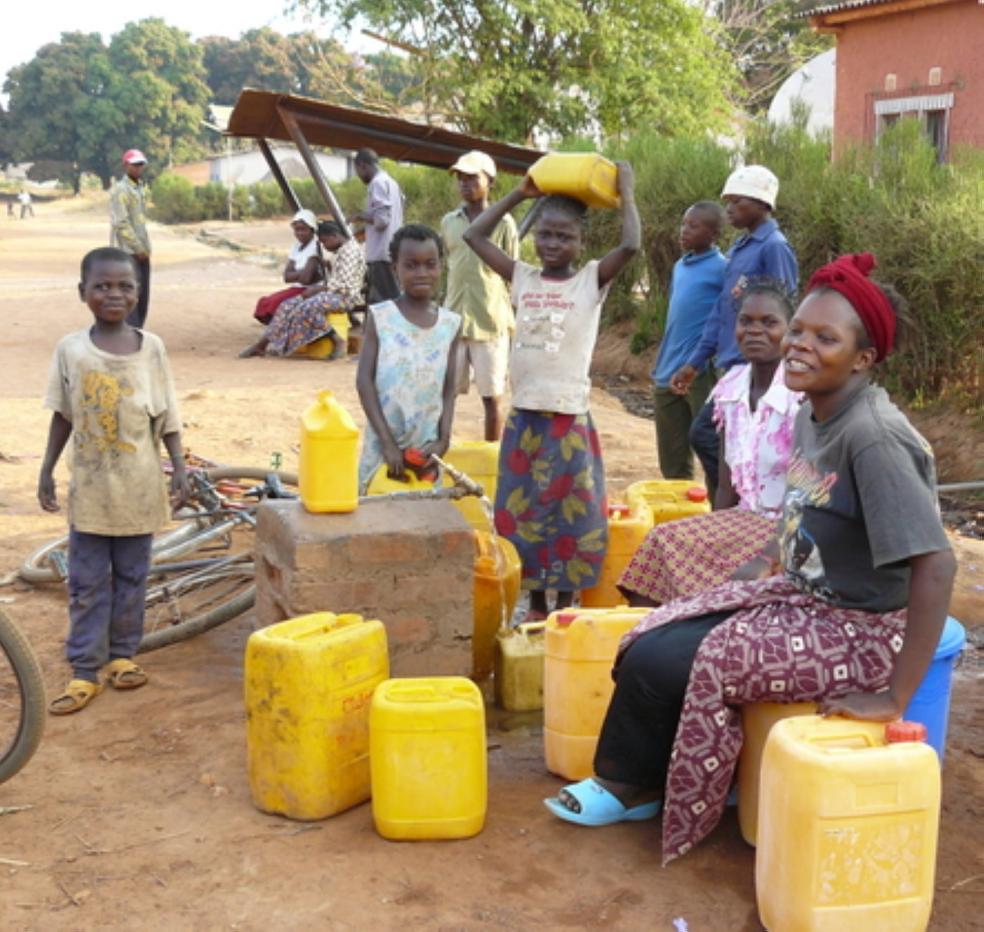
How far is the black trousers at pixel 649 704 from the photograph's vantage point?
10.5ft

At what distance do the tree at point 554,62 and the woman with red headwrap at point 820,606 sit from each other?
18.2 meters

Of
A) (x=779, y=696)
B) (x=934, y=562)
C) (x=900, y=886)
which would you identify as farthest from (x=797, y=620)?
(x=900, y=886)

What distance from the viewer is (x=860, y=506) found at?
9.56ft

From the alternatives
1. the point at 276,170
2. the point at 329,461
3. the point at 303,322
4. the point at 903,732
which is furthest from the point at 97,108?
the point at 903,732

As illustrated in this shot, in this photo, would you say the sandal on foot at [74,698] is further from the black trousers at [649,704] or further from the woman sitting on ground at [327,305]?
the woman sitting on ground at [327,305]

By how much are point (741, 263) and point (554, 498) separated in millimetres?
1728

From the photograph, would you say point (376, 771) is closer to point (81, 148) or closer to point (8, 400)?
point (8, 400)

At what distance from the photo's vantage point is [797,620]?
3076 mm

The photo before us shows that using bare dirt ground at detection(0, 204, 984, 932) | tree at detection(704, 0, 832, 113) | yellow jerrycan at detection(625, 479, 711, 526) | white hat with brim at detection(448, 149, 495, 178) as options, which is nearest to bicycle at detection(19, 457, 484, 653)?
bare dirt ground at detection(0, 204, 984, 932)

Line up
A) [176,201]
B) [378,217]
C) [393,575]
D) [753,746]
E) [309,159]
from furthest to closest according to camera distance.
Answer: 1. [176,201]
2. [309,159]
3. [378,217]
4. [393,575]
5. [753,746]

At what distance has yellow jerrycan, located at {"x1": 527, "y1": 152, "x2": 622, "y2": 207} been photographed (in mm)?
4480

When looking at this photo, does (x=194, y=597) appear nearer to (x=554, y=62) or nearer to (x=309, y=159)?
(x=309, y=159)

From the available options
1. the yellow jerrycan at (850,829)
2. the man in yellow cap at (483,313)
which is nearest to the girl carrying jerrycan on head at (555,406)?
the yellow jerrycan at (850,829)

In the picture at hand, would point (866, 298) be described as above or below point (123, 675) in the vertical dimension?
above
